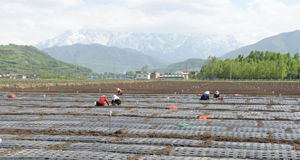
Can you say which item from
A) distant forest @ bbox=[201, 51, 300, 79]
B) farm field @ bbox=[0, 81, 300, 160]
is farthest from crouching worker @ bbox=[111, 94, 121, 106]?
distant forest @ bbox=[201, 51, 300, 79]

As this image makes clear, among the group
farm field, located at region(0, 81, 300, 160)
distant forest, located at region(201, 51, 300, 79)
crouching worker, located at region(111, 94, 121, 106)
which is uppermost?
distant forest, located at region(201, 51, 300, 79)

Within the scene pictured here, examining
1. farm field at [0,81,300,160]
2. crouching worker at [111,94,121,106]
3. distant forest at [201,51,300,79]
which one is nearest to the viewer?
farm field at [0,81,300,160]

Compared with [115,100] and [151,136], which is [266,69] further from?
[151,136]

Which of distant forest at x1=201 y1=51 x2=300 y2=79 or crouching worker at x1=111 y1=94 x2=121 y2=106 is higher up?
distant forest at x1=201 y1=51 x2=300 y2=79

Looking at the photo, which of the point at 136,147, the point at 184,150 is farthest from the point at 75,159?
the point at 184,150

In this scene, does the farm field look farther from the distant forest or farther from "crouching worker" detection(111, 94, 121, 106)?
the distant forest

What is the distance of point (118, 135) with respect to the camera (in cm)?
1198

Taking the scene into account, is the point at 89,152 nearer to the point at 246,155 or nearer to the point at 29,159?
the point at 29,159

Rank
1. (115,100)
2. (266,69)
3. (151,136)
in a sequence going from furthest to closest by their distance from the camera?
(266,69)
(115,100)
(151,136)

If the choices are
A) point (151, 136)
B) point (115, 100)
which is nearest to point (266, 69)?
point (115, 100)

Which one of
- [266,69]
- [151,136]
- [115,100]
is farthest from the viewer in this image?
[266,69]

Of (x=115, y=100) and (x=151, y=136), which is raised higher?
(x=115, y=100)

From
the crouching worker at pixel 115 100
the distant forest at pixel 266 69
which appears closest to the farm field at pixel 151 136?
the crouching worker at pixel 115 100

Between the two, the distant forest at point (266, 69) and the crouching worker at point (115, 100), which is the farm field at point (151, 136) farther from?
the distant forest at point (266, 69)
